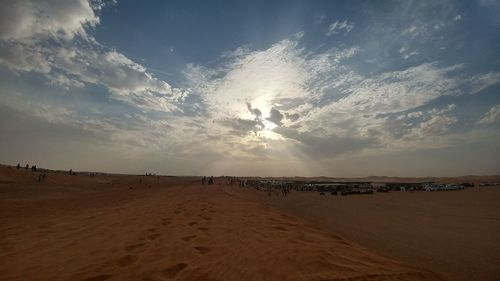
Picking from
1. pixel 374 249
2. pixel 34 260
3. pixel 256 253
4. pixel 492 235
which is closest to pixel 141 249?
pixel 34 260

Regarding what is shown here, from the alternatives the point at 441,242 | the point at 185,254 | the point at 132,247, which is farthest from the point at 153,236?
the point at 441,242

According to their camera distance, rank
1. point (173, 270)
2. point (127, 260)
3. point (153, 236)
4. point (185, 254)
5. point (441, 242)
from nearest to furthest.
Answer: point (173, 270)
point (127, 260)
point (185, 254)
point (153, 236)
point (441, 242)

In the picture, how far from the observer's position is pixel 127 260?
20.0 ft

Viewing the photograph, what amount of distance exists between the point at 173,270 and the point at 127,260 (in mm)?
1256

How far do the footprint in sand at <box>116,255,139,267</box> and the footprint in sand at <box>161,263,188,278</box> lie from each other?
0.93 meters

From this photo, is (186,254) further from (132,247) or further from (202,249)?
(132,247)

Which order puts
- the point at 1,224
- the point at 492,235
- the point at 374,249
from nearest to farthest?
the point at 374,249, the point at 492,235, the point at 1,224

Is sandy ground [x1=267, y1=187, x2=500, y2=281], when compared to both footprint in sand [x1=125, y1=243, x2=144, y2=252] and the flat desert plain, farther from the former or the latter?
footprint in sand [x1=125, y1=243, x2=144, y2=252]

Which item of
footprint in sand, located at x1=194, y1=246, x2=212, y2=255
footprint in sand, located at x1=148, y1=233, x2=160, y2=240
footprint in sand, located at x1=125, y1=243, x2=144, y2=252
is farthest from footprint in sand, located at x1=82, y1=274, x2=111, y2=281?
footprint in sand, located at x1=148, y1=233, x2=160, y2=240

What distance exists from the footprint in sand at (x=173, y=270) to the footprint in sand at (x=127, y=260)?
929 mm

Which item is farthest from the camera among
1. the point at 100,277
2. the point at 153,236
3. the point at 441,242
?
the point at 441,242

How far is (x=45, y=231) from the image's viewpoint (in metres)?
9.60

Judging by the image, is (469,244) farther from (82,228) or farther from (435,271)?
(82,228)

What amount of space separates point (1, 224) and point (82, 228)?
14.4 feet
